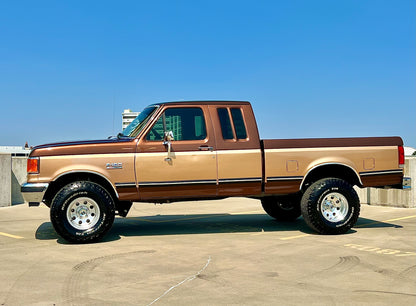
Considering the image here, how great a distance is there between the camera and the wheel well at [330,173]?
8.20m

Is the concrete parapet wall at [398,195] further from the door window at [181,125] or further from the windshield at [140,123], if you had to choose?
the windshield at [140,123]

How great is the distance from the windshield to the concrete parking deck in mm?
1806

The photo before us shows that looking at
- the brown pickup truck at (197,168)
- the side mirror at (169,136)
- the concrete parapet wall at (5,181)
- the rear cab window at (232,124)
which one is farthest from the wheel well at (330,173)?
the concrete parapet wall at (5,181)

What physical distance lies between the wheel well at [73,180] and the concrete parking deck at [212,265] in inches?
30.9

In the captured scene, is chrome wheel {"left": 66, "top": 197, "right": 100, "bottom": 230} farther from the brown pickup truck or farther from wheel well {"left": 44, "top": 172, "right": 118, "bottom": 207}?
wheel well {"left": 44, "top": 172, "right": 118, "bottom": 207}

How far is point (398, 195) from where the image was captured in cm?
1231

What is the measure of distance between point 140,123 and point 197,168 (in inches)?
50.6

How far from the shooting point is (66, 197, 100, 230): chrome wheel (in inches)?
286

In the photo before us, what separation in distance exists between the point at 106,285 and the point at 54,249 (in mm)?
2389

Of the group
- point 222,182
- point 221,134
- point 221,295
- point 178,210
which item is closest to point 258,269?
point 221,295

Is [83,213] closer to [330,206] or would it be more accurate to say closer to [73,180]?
[73,180]

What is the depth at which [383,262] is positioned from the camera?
5.78 m

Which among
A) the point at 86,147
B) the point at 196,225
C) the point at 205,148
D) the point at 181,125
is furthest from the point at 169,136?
the point at 196,225

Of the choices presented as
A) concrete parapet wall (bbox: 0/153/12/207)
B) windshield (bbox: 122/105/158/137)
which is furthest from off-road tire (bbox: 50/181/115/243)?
concrete parapet wall (bbox: 0/153/12/207)
